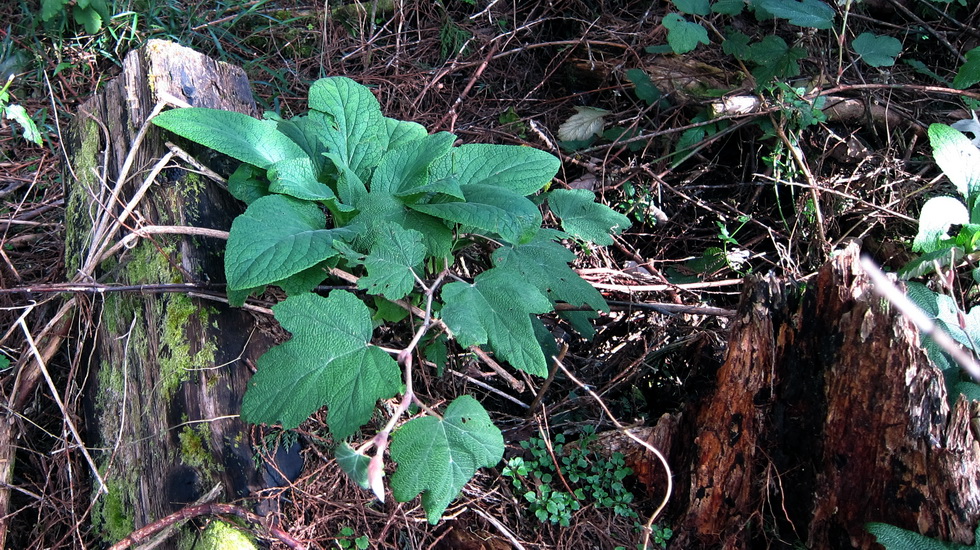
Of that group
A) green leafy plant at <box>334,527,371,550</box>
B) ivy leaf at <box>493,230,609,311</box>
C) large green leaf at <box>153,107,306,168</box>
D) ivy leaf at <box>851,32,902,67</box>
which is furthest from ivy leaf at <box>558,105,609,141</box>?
green leafy plant at <box>334,527,371,550</box>

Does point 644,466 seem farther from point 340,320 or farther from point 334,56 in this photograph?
point 334,56

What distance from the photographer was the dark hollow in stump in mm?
1651

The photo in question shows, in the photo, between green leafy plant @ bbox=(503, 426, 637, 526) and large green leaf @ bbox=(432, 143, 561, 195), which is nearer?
green leafy plant @ bbox=(503, 426, 637, 526)

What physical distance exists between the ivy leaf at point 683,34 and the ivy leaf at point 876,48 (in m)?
0.63

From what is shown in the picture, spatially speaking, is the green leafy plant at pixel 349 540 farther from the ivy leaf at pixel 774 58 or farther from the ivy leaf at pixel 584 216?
the ivy leaf at pixel 774 58

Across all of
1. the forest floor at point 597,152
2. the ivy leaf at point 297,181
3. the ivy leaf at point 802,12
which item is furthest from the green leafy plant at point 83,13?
the ivy leaf at point 802,12

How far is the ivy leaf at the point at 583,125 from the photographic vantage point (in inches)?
115

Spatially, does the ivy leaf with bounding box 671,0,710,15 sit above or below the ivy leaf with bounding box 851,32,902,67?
Answer: above

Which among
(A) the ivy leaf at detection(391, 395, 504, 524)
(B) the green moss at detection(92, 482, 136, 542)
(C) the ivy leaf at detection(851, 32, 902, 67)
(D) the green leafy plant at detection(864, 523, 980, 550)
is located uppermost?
(C) the ivy leaf at detection(851, 32, 902, 67)

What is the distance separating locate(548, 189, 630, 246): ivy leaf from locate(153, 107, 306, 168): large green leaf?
79 centimetres

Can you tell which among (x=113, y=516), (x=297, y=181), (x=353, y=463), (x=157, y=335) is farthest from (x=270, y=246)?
(x=113, y=516)

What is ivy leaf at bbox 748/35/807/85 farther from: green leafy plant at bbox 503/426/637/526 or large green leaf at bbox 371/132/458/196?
green leafy plant at bbox 503/426/637/526

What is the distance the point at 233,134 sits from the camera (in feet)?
5.82

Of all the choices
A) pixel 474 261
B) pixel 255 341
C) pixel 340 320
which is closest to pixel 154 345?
pixel 255 341
